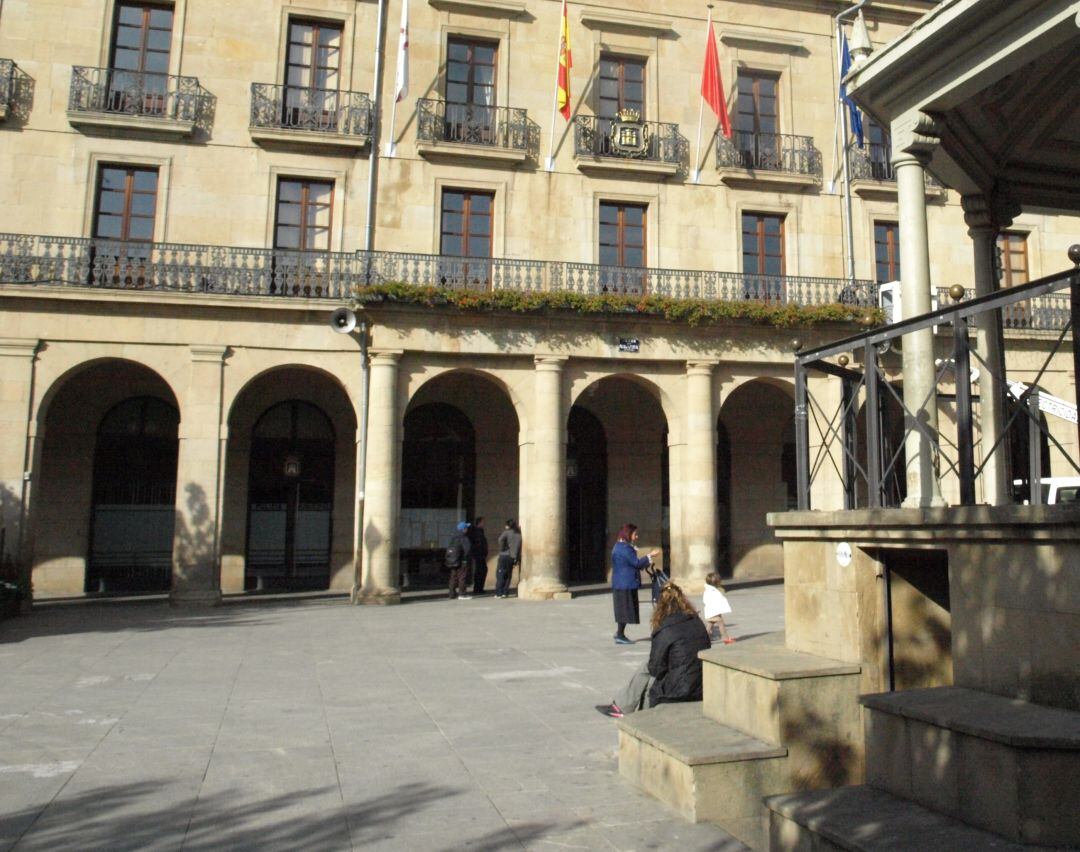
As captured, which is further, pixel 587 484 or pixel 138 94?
pixel 587 484

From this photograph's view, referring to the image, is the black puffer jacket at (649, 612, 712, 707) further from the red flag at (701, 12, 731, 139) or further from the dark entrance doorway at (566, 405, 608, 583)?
the dark entrance doorway at (566, 405, 608, 583)

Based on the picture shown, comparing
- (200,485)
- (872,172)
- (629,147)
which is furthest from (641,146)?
(200,485)

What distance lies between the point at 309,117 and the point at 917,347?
17559 millimetres

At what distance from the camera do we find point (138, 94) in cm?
2009

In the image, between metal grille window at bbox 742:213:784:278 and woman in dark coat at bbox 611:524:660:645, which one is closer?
woman in dark coat at bbox 611:524:660:645

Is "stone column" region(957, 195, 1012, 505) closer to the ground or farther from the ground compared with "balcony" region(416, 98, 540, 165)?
closer to the ground

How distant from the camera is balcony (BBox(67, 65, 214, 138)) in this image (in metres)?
19.7

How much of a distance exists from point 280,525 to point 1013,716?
20.3m

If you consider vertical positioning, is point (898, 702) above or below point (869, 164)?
below

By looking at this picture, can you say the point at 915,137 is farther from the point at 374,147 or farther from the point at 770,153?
the point at 770,153

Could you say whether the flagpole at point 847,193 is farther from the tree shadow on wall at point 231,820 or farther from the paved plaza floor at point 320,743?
the tree shadow on wall at point 231,820

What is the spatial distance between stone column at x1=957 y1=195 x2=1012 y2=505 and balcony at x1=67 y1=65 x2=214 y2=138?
57.0 feet

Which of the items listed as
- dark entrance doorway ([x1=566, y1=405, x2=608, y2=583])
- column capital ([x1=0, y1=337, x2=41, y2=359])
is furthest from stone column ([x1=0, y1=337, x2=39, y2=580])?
dark entrance doorway ([x1=566, y1=405, x2=608, y2=583])

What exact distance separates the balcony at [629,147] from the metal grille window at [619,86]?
49cm
